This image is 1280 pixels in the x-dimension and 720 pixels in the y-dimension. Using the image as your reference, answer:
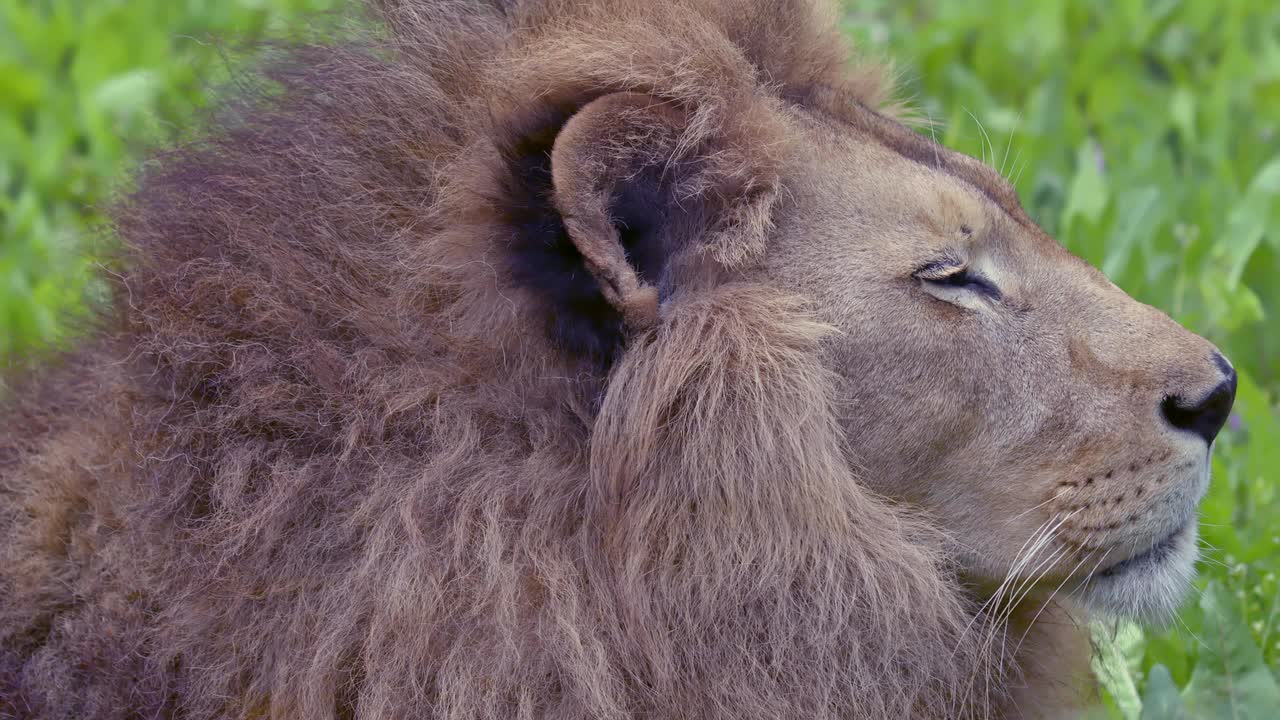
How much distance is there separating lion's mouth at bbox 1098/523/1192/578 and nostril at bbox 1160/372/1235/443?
0.59 feet

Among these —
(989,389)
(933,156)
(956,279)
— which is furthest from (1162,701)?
(933,156)

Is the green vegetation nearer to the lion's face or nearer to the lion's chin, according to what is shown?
the lion's face

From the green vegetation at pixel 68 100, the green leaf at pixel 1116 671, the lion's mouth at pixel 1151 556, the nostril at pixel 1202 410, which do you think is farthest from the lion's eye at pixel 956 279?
the green vegetation at pixel 68 100

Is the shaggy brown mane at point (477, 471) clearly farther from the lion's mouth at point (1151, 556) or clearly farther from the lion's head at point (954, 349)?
the lion's mouth at point (1151, 556)

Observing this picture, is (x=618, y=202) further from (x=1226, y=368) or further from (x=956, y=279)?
(x=1226, y=368)

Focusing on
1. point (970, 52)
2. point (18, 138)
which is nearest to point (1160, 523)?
point (970, 52)

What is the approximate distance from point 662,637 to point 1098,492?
30.1 inches

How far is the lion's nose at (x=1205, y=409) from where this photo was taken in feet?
8.19

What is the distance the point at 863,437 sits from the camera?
97.4 inches

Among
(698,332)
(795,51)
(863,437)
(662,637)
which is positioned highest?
(795,51)

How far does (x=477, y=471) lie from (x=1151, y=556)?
3.78ft

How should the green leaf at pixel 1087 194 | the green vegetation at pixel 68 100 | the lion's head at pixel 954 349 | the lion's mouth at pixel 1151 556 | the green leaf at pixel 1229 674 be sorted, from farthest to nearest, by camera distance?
the green vegetation at pixel 68 100 → the green leaf at pixel 1087 194 → the green leaf at pixel 1229 674 → the lion's mouth at pixel 1151 556 → the lion's head at pixel 954 349

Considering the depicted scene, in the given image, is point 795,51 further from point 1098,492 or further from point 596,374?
point 1098,492

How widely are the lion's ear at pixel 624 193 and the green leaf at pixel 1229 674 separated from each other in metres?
1.36
